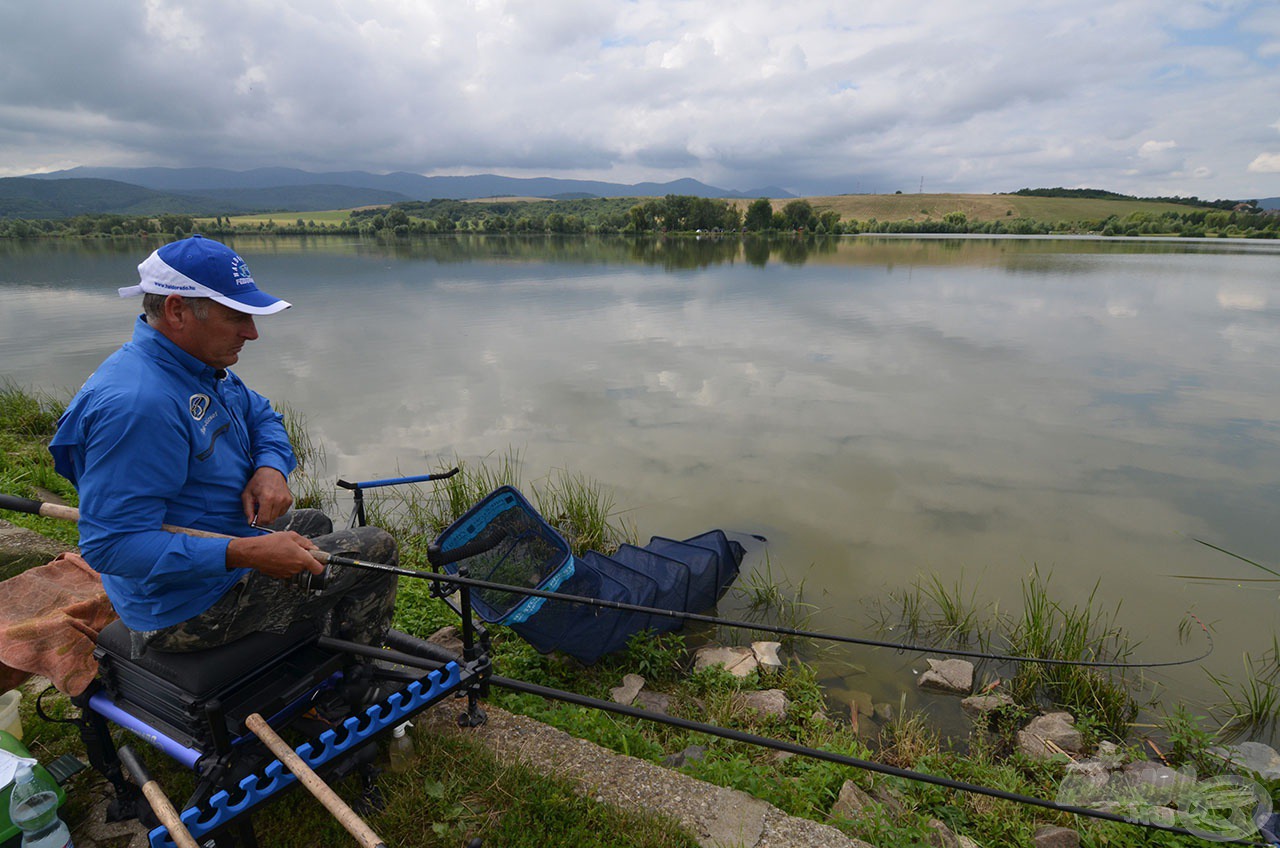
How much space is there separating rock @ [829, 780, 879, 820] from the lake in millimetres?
1408

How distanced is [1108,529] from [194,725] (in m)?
7.62

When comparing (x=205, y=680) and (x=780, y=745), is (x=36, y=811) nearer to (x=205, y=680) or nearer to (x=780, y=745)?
(x=205, y=680)

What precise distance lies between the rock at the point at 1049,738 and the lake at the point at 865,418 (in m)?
0.78

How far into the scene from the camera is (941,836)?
2.70 meters

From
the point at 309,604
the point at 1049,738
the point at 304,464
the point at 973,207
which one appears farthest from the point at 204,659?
the point at 973,207

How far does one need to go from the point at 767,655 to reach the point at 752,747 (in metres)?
1.16

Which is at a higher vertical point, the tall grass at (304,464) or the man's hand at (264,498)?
the man's hand at (264,498)

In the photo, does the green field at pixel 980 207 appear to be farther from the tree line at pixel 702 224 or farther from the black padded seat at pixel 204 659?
the black padded seat at pixel 204 659

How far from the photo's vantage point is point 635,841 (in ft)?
7.55

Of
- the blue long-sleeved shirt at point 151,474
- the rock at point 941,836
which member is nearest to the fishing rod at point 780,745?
the rock at point 941,836

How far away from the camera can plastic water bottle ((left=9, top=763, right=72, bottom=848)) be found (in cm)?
210

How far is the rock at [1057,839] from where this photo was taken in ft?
9.38

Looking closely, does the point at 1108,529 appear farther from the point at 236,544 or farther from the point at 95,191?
the point at 95,191

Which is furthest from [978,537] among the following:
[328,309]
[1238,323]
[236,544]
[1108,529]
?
[328,309]
